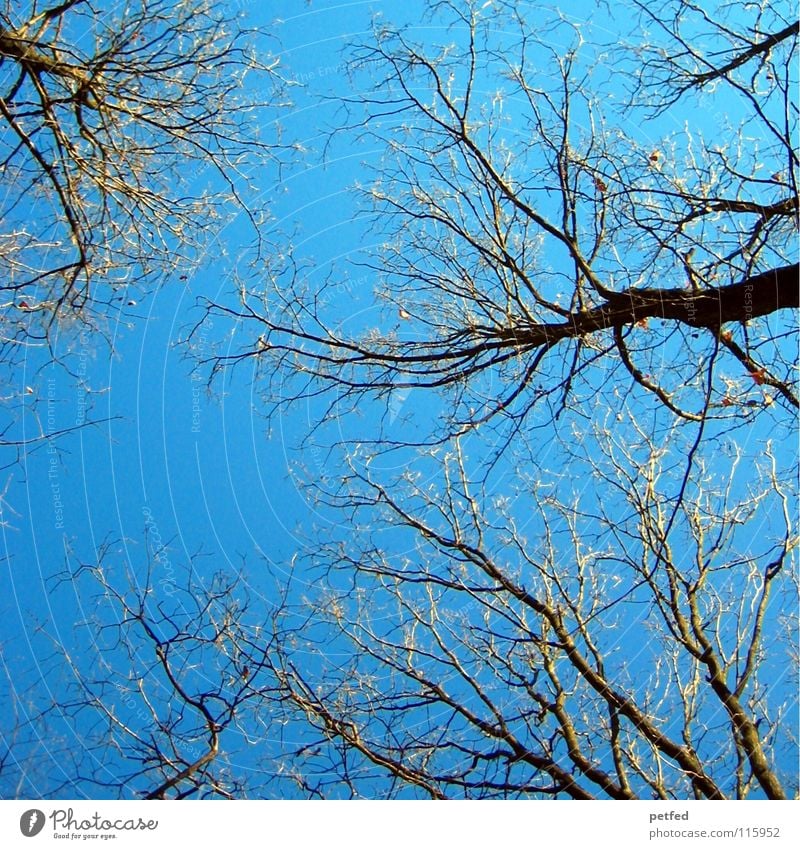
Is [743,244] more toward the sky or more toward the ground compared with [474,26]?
more toward the ground

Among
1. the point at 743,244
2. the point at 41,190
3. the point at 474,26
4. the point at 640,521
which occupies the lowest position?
the point at 640,521

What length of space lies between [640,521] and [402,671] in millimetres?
1375

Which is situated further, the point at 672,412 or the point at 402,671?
the point at 402,671

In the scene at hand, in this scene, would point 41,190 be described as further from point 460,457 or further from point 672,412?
point 672,412

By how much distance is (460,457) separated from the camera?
3.58m

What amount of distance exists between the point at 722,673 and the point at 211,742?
97.4 inches

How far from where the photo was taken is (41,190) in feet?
11.5

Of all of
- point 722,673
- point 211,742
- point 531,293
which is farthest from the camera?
point 722,673
